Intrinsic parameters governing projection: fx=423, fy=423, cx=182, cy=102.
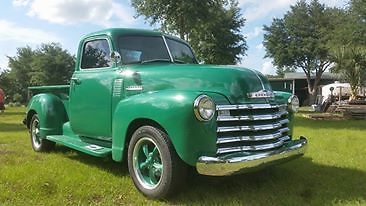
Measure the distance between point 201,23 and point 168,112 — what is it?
18732mm

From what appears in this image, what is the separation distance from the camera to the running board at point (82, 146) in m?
5.48

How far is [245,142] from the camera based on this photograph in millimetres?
4516

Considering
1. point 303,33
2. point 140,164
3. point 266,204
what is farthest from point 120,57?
point 303,33

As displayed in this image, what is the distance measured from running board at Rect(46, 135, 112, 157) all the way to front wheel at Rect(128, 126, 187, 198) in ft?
2.27

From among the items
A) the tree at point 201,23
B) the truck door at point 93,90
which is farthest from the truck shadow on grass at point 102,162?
the tree at point 201,23

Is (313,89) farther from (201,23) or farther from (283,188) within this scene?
(283,188)

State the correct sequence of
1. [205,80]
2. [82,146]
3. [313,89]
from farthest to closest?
[313,89] → [82,146] → [205,80]

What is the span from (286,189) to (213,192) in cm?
91

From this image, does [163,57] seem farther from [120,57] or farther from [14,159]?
[14,159]

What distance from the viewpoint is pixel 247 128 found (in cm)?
446

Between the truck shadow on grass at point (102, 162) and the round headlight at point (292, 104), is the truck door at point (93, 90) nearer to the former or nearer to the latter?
the truck shadow on grass at point (102, 162)

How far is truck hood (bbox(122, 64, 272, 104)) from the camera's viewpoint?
457cm

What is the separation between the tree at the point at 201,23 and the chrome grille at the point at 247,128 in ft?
53.5

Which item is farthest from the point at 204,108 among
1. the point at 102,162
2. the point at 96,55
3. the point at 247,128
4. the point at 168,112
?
the point at 102,162
